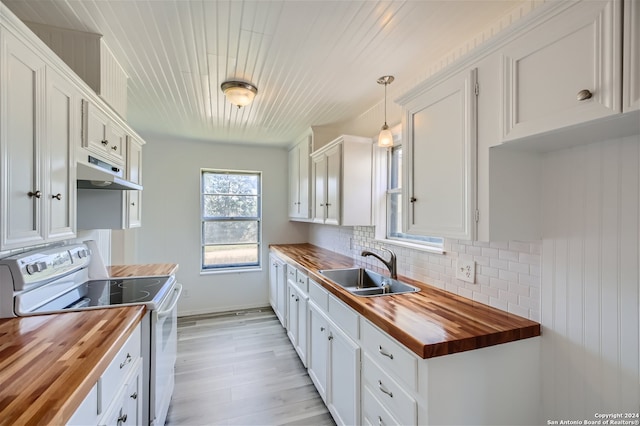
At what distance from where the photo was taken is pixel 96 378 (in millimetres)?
918

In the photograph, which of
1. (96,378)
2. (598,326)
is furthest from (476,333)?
(96,378)

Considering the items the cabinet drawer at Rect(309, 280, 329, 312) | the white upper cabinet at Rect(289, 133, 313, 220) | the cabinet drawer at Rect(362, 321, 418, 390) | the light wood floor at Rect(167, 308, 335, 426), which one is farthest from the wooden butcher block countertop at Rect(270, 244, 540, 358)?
the white upper cabinet at Rect(289, 133, 313, 220)

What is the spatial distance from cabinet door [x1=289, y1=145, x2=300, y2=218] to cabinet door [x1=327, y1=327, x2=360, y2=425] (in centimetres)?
225

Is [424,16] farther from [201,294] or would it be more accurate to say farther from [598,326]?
[201,294]

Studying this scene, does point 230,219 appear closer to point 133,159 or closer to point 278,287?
point 278,287

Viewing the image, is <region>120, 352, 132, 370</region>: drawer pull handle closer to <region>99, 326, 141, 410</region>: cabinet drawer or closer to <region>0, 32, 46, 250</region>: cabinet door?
<region>99, 326, 141, 410</region>: cabinet drawer

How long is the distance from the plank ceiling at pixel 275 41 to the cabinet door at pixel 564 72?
1.69 feet

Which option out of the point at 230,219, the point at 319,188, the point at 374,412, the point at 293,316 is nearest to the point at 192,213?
the point at 230,219

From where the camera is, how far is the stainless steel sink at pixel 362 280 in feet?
6.74

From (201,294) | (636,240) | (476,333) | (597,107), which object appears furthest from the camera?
(201,294)

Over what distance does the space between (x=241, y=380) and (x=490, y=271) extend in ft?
7.17

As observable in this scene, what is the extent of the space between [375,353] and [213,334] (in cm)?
259

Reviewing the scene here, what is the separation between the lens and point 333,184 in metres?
2.67

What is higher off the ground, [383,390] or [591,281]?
[591,281]
